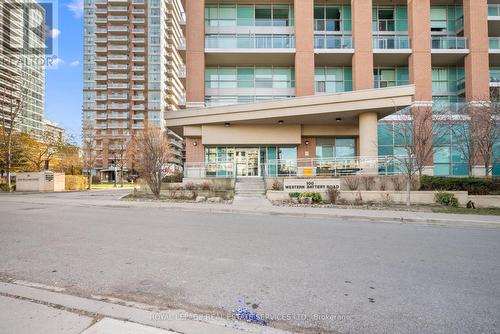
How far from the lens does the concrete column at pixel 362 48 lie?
83.7 feet

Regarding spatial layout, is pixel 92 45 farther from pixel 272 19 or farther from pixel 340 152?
pixel 340 152

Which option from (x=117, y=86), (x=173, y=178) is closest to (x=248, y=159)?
(x=173, y=178)

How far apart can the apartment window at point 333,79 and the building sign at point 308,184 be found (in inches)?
578

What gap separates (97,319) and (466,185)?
1799 cm

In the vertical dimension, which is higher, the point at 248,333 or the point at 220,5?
the point at 220,5

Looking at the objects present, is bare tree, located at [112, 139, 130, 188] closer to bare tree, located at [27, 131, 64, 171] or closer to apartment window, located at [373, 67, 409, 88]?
bare tree, located at [27, 131, 64, 171]

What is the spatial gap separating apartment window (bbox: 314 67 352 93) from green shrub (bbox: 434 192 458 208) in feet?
54.1

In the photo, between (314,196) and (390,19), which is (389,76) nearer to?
(390,19)

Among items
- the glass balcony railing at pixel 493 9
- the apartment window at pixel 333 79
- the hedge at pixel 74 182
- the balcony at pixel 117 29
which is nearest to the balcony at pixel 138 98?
the balcony at pixel 117 29

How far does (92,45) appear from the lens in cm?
8994

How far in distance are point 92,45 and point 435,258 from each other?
4333 inches

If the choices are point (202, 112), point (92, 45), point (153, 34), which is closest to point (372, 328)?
point (202, 112)

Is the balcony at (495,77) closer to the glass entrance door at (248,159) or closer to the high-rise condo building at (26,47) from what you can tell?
the glass entrance door at (248,159)

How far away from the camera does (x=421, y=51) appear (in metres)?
25.8
